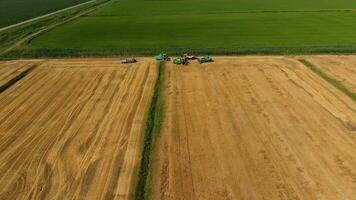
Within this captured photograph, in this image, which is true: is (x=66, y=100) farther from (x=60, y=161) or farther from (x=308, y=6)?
(x=308, y=6)

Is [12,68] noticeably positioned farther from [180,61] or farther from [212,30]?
[212,30]

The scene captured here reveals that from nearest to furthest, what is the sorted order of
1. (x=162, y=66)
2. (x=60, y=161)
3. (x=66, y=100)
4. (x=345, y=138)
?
(x=60, y=161)
(x=345, y=138)
(x=66, y=100)
(x=162, y=66)

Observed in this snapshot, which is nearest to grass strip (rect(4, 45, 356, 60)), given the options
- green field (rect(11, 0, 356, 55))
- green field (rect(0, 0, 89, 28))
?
green field (rect(11, 0, 356, 55))

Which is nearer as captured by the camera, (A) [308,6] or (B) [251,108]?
(B) [251,108]

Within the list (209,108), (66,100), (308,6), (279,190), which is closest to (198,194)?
(279,190)

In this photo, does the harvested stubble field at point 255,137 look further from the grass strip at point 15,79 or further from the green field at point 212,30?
the grass strip at point 15,79

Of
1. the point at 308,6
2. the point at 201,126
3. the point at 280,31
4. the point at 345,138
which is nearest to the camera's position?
the point at 345,138

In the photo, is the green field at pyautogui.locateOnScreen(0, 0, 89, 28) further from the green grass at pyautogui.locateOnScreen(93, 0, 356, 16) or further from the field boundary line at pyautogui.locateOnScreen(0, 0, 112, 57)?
the green grass at pyautogui.locateOnScreen(93, 0, 356, 16)
